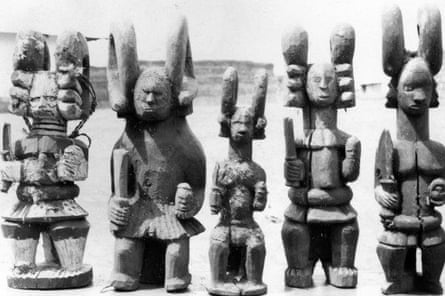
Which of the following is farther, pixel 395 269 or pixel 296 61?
pixel 296 61

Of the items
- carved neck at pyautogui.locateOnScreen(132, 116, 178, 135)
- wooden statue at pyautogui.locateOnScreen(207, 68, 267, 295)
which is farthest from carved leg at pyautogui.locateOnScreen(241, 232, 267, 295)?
carved neck at pyautogui.locateOnScreen(132, 116, 178, 135)

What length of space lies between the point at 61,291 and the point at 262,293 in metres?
1.22

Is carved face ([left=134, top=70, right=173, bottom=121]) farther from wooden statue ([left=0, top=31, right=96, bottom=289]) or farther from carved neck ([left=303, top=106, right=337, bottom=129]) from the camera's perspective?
carved neck ([left=303, top=106, right=337, bottom=129])

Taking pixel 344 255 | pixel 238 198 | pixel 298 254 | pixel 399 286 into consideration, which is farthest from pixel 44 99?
pixel 399 286

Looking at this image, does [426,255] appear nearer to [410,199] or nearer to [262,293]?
[410,199]

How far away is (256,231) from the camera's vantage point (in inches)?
161

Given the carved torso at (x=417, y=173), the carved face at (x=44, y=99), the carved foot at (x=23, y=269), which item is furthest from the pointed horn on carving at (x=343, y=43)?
the carved foot at (x=23, y=269)

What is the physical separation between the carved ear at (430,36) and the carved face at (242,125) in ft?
3.63

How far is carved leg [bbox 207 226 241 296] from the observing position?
402 cm

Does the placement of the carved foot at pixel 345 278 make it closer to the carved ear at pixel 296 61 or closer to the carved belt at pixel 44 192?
the carved ear at pixel 296 61

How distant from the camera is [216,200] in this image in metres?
4.04

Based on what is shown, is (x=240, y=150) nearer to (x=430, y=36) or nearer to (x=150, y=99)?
(x=150, y=99)

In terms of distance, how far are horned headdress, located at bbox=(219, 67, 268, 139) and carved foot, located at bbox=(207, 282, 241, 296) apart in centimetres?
89

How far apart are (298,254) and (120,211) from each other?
1126 mm
